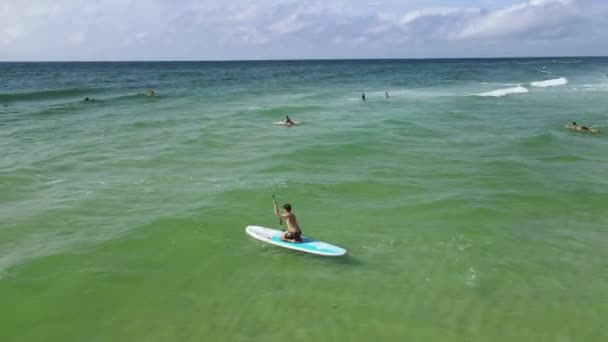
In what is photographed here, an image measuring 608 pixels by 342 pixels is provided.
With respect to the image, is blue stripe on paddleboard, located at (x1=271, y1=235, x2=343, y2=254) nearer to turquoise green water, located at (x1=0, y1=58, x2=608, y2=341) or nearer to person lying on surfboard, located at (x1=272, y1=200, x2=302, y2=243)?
person lying on surfboard, located at (x1=272, y1=200, x2=302, y2=243)

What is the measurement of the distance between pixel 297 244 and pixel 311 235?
1367 millimetres

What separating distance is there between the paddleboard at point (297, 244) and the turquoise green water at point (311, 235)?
21 cm

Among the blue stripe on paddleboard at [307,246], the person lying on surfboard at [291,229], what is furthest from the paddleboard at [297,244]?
the person lying on surfboard at [291,229]

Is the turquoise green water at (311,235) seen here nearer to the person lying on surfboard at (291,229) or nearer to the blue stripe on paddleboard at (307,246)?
the blue stripe on paddleboard at (307,246)

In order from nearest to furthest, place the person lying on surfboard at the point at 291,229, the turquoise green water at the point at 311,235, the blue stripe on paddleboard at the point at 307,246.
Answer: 1. the turquoise green water at the point at 311,235
2. the blue stripe on paddleboard at the point at 307,246
3. the person lying on surfboard at the point at 291,229

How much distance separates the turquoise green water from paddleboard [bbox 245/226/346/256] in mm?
214

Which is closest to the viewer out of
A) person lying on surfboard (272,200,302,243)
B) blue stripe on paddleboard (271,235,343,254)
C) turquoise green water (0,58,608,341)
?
turquoise green water (0,58,608,341)

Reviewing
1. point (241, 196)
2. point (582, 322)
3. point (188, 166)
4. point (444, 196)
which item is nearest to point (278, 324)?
point (582, 322)

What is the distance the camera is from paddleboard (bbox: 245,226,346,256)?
42.9ft

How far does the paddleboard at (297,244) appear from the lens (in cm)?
1306

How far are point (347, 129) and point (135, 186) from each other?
15725mm

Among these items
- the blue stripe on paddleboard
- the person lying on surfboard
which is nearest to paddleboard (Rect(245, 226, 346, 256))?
the blue stripe on paddleboard

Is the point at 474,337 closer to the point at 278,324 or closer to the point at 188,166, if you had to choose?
the point at 278,324

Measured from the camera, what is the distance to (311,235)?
48.5 ft
